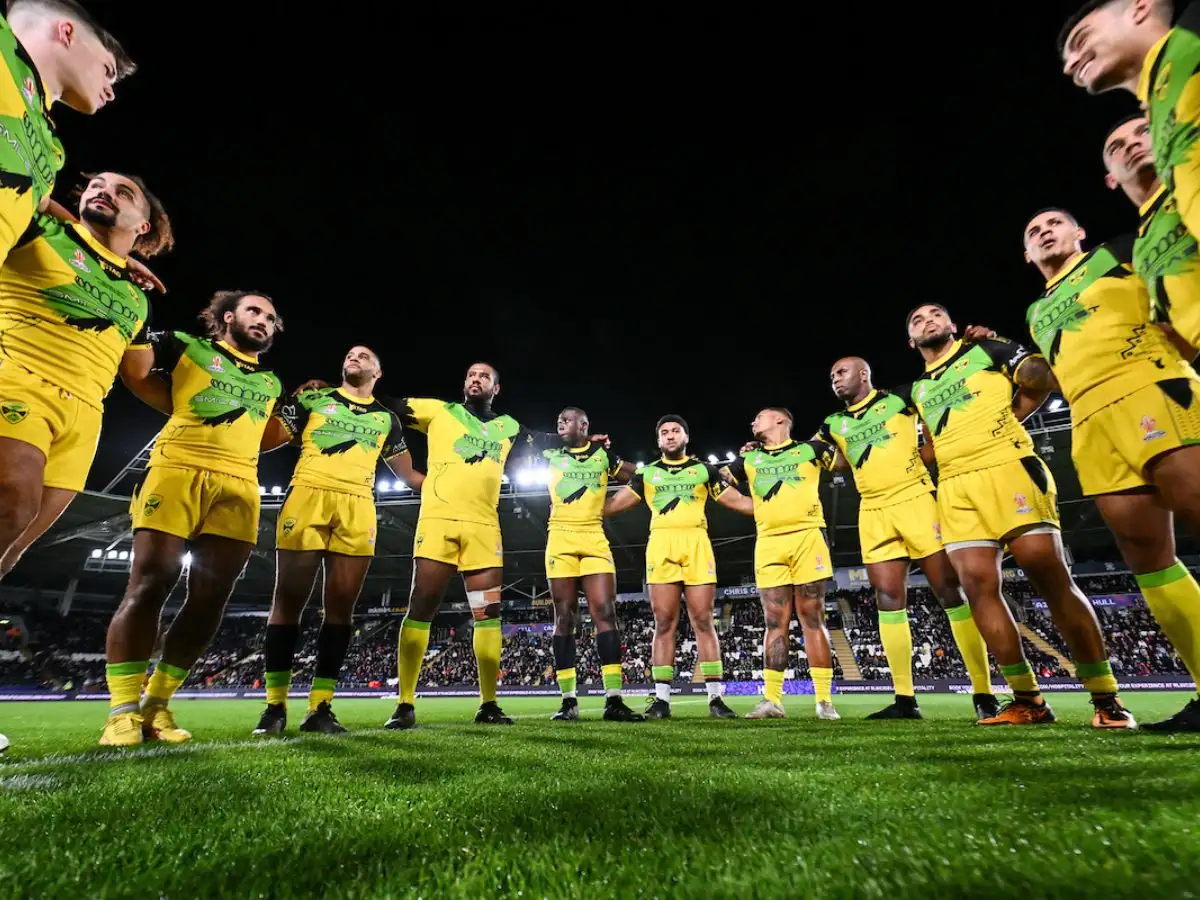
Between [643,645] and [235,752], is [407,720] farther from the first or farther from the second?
[643,645]

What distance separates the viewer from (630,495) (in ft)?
Result: 22.2

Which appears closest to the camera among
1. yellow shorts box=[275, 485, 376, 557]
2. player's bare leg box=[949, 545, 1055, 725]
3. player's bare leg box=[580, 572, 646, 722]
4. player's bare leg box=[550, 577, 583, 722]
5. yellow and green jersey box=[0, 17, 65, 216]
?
yellow and green jersey box=[0, 17, 65, 216]

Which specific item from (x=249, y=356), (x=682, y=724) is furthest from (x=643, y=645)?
(x=249, y=356)

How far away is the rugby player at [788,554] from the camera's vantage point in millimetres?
5594

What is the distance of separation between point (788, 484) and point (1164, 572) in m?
3.27

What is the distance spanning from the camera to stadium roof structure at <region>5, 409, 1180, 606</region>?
21.5 meters

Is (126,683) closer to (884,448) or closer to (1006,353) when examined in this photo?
(884,448)

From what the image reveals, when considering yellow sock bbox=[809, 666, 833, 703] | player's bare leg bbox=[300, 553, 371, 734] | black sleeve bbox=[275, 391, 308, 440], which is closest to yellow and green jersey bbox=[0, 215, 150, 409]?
black sleeve bbox=[275, 391, 308, 440]

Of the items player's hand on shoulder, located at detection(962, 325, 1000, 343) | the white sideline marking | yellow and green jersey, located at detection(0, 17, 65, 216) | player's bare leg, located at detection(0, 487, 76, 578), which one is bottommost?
the white sideline marking

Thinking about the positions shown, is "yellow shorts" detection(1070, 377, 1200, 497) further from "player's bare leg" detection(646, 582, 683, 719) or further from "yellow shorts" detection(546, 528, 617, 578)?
"yellow shorts" detection(546, 528, 617, 578)

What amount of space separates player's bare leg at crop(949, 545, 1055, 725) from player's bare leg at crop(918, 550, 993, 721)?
0.19m

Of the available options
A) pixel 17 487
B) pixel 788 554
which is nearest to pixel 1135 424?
pixel 788 554

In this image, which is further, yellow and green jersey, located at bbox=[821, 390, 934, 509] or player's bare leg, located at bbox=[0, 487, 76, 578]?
yellow and green jersey, located at bbox=[821, 390, 934, 509]

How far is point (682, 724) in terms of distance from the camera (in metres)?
4.58
